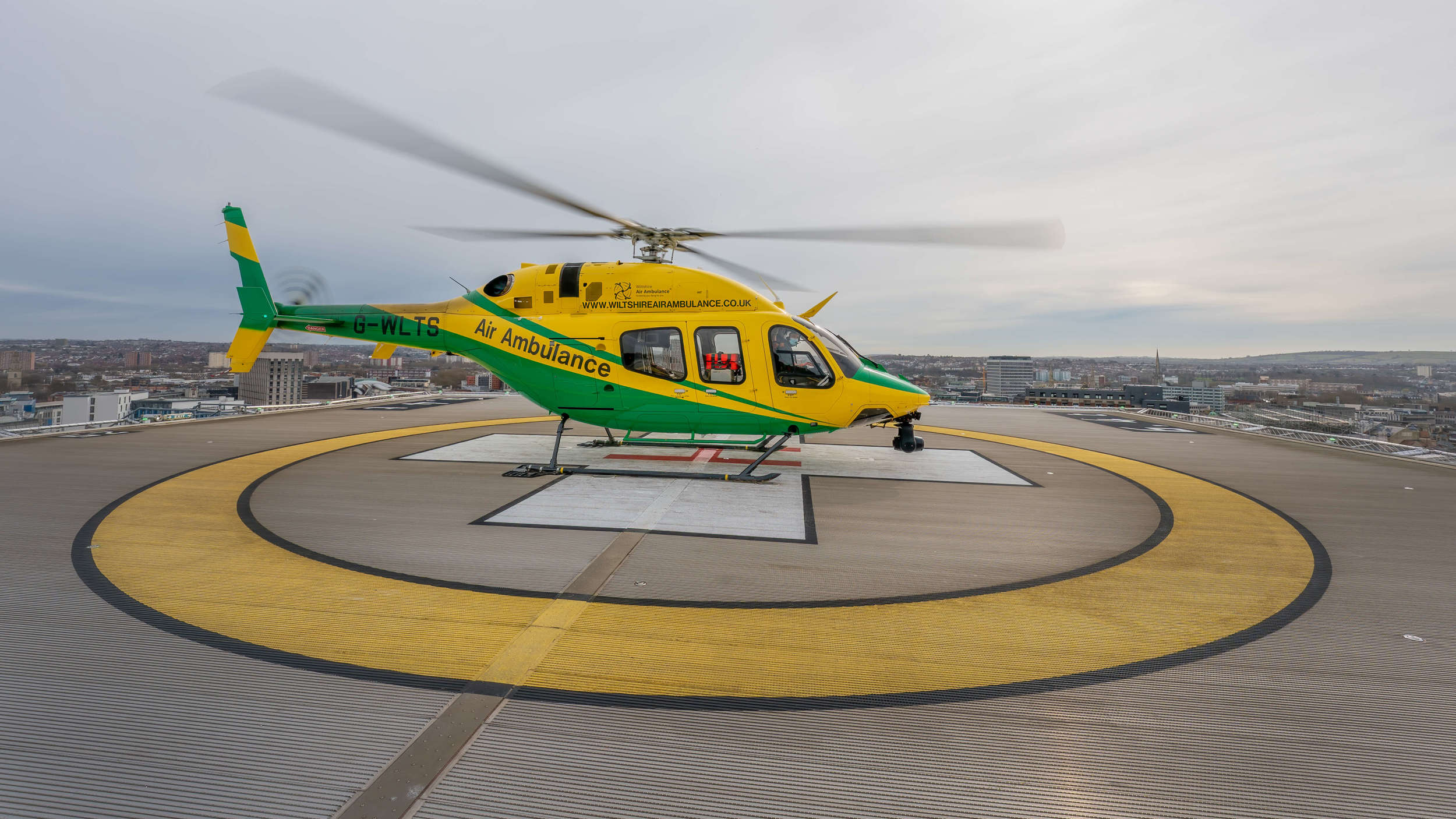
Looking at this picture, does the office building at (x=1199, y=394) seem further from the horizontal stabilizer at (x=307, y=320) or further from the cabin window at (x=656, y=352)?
the horizontal stabilizer at (x=307, y=320)

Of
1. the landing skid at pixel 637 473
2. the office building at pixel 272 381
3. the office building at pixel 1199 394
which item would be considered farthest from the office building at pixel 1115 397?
the office building at pixel 272 381

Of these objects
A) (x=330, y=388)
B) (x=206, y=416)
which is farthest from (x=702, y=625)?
(x=330, y=388)

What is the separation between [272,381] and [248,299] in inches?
375

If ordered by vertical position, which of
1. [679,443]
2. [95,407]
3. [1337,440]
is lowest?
[679,443]

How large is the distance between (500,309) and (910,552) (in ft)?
24.8

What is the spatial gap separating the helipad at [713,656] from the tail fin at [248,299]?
3744 mm

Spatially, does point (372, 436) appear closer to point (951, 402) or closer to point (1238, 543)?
point (1238, 543)

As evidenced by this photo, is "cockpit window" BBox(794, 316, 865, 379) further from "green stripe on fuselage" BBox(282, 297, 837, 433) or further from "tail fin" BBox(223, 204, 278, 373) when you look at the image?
"tail fin" BBox(223, 204, 278, 373)

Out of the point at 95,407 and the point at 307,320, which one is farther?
the point at 95,407

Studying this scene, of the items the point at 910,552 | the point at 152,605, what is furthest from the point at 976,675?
the point at 152,605

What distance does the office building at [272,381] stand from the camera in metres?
17.8

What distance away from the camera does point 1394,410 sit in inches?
706

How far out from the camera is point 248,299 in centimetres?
1059

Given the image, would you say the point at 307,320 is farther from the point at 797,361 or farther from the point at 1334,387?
the point at 1334,387
